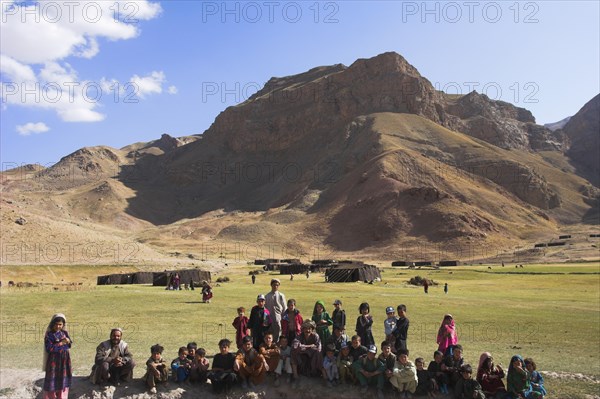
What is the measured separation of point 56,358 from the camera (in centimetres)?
1018

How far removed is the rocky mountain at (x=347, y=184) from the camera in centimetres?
11106

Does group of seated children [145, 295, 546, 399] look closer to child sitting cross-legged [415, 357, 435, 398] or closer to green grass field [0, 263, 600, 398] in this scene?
child sitting cross-legged [415, 357, 435, 398]

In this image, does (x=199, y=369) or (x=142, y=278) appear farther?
(x=142, y=278)

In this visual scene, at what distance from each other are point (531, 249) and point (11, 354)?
94.1 metres

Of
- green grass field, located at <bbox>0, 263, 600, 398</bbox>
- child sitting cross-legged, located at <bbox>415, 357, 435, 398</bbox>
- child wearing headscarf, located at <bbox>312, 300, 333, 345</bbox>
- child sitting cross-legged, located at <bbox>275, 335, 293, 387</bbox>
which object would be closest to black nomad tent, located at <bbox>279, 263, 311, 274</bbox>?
green grass field, located at <bbox>0, 263, 600, 398</bbox>

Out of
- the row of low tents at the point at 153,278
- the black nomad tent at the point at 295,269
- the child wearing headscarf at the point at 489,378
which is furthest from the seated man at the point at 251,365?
the black nomad tent at the point at 295,269

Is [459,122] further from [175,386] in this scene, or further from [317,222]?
[175,386]

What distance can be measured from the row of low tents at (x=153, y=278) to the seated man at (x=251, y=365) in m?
33.9

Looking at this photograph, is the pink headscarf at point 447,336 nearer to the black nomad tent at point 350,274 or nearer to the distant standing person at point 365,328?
the distant standing person at point 365,328

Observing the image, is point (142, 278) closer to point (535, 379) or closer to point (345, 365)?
point (345, 365)

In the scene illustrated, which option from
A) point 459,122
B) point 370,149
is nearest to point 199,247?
point 370,149

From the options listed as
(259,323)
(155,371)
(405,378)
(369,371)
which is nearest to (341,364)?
(369,371)

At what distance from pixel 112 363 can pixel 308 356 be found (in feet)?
15.2

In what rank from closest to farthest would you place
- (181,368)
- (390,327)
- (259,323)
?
(181,368), (390,327), (259,323)
